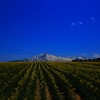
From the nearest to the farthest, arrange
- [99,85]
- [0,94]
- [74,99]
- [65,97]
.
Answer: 1. [74,99]
2. [65,97]
3. [0,94]
4. [99,85]

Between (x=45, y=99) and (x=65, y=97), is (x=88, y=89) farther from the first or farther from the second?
(x=45, y=99)

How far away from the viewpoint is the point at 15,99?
1117cm

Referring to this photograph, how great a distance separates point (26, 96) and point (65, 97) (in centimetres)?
402

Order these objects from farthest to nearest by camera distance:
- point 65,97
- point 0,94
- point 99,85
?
1. point 99,85
2. point 0,94
3. point 65,97

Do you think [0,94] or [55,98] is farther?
[0,94]

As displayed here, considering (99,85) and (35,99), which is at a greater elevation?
(99,85)

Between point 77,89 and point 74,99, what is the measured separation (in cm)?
328

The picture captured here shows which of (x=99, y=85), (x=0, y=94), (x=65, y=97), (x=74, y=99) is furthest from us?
(x=99, y=85)

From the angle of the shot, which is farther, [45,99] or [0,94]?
[0,94]

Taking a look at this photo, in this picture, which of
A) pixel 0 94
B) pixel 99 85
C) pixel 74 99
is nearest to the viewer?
pixel 74 99

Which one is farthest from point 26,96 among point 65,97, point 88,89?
point 88,89

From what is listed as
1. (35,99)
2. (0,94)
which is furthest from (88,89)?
(0,94)

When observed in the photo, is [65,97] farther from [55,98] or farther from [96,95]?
[96,95]

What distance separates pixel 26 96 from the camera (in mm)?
12062
